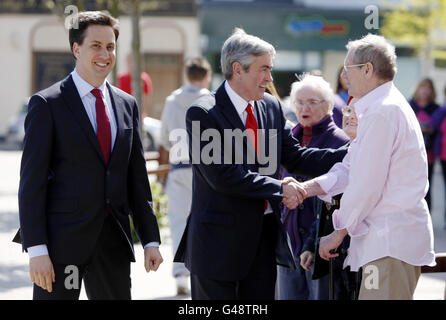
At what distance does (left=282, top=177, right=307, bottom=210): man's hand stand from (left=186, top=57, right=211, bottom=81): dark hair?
142 inches

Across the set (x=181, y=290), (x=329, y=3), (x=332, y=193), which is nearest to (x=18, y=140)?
(x=329, y=3)

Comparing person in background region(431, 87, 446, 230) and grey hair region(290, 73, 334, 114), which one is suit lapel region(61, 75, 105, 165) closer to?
grey hair region(290, 73, 334, 114)

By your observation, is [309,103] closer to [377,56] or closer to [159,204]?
[377,56]

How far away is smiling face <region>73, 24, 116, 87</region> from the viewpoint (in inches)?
164

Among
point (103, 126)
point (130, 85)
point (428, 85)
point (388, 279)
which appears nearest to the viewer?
point (388, 279)

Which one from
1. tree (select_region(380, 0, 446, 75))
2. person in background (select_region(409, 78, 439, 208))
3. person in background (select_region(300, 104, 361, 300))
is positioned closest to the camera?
person in background (select_region(300, 104, 361, 300))

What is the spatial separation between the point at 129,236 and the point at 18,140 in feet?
81.2

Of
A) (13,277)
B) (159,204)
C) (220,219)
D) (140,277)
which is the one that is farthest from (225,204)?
(159,204)

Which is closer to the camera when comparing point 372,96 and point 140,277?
point 372,96

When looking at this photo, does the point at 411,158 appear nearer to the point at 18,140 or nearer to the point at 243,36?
the point at 243,36

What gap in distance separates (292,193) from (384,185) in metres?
0.65

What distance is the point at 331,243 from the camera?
13.9ft

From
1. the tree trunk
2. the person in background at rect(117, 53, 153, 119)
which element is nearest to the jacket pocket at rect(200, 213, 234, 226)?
the tree trunk

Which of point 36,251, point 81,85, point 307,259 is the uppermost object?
point 81,85
